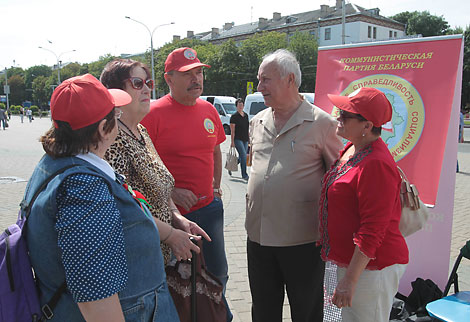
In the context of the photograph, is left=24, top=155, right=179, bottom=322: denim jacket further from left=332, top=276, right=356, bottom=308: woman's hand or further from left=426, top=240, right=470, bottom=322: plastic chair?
left=426, top=240, right=470, bottom=322: plastic chair

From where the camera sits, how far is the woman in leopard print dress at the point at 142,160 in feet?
6.12

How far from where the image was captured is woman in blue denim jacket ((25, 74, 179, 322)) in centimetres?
117

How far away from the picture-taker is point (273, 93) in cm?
246

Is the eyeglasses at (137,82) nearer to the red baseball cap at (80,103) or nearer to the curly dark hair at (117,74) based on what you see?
the curly dark hair at (117,74)

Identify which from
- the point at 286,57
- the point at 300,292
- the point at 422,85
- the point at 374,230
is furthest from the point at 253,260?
the point at 422,85

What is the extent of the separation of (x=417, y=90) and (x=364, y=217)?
173 centimetres

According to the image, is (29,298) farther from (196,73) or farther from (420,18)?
(420,18)

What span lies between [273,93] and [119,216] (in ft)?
4.85

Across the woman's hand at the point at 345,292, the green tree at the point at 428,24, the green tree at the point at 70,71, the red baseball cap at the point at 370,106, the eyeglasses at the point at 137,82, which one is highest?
the green tree at the point at 428,24

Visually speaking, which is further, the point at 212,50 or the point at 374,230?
the point at 212,50

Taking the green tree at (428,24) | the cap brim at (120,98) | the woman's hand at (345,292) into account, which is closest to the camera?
the cap brim at (120,98)

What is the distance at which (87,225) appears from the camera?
116cm

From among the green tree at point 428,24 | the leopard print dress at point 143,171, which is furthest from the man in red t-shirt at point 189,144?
the green tree at point 428,24

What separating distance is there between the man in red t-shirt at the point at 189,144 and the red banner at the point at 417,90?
155 cm
